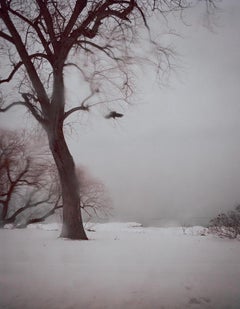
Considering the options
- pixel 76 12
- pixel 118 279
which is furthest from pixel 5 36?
pixel 118 279

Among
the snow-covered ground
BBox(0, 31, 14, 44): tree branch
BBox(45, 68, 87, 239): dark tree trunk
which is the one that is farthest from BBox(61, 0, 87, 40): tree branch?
the snow-covered ground

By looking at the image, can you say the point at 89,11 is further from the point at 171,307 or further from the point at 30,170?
the point at 30,170

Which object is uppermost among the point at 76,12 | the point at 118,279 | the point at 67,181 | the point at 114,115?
the point at 76,12

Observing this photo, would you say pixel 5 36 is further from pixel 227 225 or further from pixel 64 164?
pixel 227 225

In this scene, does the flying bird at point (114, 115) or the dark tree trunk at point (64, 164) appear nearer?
the dark tree trunk at point (64, 164)

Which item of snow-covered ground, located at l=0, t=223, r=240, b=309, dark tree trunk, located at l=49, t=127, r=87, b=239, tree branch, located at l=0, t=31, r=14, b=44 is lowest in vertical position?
snow-covered ground, located at l=0, t=223, r=240, b=309

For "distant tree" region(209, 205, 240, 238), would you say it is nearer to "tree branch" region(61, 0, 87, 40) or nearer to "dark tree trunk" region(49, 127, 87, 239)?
"dark tree trunk" region(49, 127, 87, 239)

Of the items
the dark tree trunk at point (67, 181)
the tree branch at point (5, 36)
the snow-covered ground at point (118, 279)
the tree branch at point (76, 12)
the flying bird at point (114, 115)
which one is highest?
the tree branch at point (76, 12)

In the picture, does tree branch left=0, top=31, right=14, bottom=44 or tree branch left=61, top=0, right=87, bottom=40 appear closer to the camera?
tree branch left=61, top=0, right=87, bottom=40

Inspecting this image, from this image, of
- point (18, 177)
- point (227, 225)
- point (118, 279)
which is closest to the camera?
point (118, 279)

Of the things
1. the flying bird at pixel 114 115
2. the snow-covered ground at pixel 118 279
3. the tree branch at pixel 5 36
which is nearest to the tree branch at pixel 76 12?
the tree branch at pixel 5 36

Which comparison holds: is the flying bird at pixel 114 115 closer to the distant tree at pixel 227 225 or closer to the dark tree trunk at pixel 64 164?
the dark tree trunk at pixel 64 164

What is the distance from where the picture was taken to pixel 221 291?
2.40 m

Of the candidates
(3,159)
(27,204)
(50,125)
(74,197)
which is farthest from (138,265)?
(27,204)
